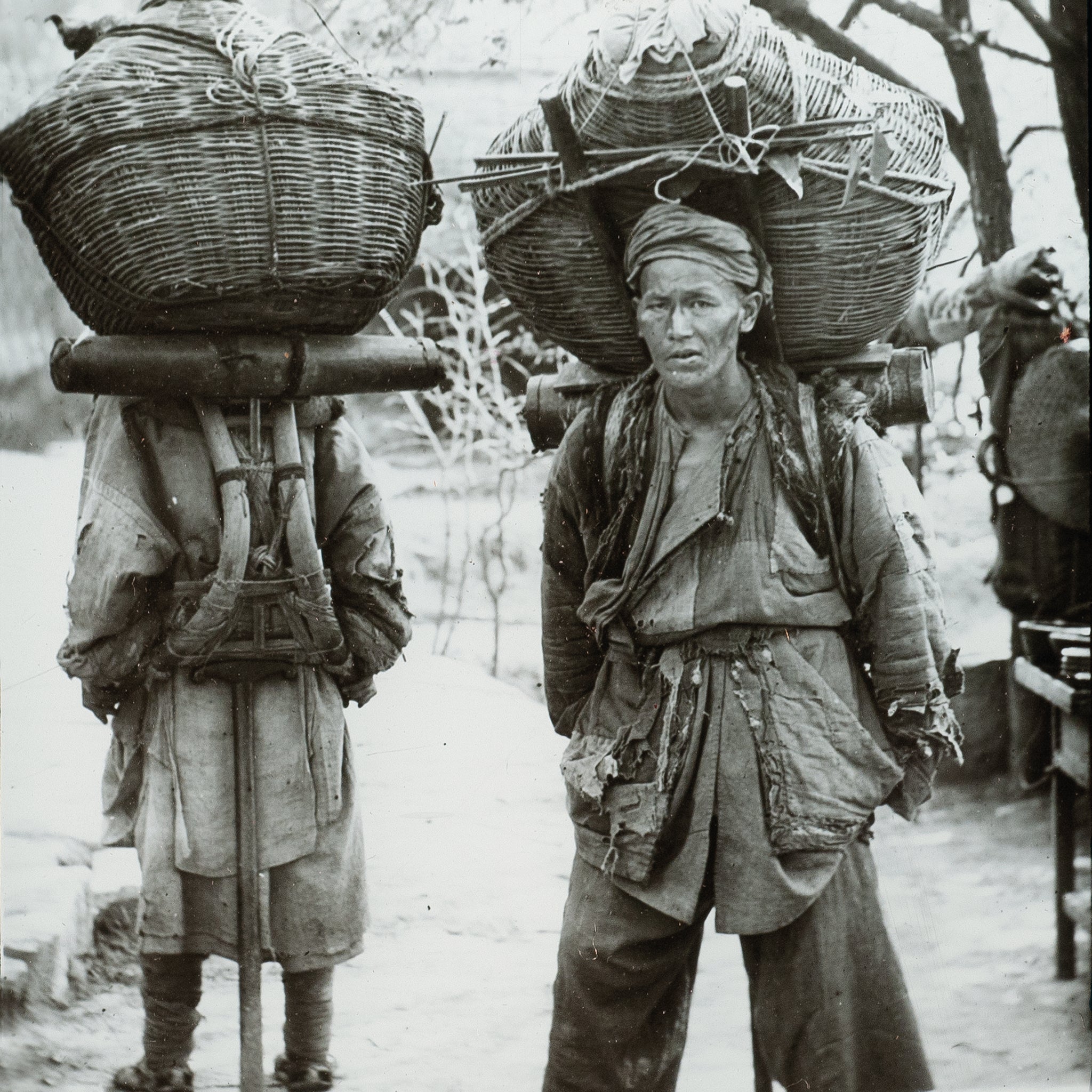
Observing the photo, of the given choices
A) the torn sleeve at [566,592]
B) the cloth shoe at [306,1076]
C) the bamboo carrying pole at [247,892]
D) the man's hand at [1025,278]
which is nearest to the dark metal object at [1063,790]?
the man's hand at [1025,278]

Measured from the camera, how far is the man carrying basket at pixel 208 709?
11.0 ft

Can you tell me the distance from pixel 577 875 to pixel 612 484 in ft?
2.69

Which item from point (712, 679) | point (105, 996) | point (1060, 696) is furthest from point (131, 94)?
point (1060, 696)

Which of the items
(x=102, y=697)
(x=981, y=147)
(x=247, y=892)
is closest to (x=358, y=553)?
(x=102, y=697)

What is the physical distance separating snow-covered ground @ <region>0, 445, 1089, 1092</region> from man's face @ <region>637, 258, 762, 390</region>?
57.3 inches

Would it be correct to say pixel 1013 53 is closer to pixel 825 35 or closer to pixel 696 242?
pixel 825 35

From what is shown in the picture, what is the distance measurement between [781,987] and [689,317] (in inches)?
53.0

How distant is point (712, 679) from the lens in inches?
118

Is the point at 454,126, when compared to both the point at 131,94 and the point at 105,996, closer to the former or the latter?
the point at 131,94

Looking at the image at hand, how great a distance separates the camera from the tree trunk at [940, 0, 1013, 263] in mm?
3898

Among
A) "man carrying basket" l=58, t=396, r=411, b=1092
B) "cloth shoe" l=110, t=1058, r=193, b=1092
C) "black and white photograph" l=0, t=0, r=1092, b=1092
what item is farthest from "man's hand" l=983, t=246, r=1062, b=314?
"cloth shoe" l=110, t=1058, r=193, b=1092

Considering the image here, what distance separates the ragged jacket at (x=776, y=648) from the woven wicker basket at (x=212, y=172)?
0.71 metres

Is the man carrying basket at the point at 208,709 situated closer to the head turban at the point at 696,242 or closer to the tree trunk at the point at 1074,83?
the head turban at the point at 696,242

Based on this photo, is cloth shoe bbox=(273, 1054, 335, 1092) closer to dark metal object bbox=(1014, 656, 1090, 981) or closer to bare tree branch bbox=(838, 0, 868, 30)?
dark metal object bbox=(1014, 656, 1090, 981)
